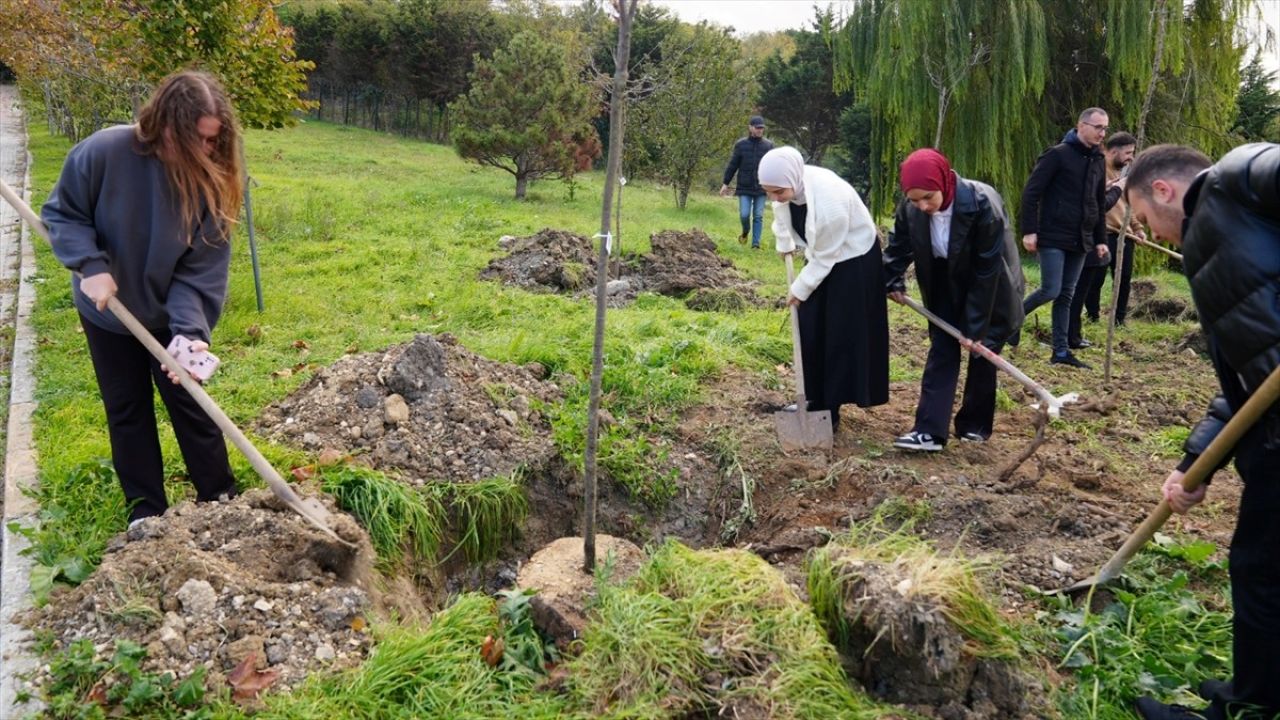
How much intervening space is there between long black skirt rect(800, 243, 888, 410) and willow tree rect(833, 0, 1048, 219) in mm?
5447

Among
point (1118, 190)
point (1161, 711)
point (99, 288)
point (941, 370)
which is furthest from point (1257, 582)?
point (1118, 190)

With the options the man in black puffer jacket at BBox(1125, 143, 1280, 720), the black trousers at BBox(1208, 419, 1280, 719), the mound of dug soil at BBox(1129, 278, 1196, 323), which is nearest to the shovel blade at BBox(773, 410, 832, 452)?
the man in black puffer jacket at BBox(1125, 143, 1280, 720)

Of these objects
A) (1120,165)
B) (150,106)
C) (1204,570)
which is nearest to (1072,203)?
(1120,165)

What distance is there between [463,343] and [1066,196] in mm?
4869

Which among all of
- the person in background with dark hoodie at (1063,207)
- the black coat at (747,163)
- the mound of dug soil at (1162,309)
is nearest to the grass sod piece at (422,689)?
the person in background with dark hoodie at (1063,207)

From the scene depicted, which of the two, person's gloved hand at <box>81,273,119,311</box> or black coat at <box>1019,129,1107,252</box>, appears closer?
person's gloved hand at <box>81,273,119,311</box>

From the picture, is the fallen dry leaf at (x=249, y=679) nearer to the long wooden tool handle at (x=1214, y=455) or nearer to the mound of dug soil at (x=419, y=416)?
Result: the mound of dug soil at (x=419, y=416)

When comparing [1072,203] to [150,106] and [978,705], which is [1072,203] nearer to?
[978,705]

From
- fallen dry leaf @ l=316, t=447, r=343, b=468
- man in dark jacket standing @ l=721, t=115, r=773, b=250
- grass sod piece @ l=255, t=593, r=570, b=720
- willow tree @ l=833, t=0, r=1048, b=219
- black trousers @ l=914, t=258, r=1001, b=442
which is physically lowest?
grass sod piece @ l=255, t=593, r=570, b=720

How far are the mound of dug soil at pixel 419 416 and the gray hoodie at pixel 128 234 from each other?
117 centimetres

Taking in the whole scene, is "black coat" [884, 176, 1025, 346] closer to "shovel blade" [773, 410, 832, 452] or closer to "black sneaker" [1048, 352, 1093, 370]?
"shovel blade" [773, 410, 832, 452]

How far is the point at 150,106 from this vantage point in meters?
3.13

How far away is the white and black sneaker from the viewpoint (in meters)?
4.79

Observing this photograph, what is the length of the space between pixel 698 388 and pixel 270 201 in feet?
Answer: 29.7
